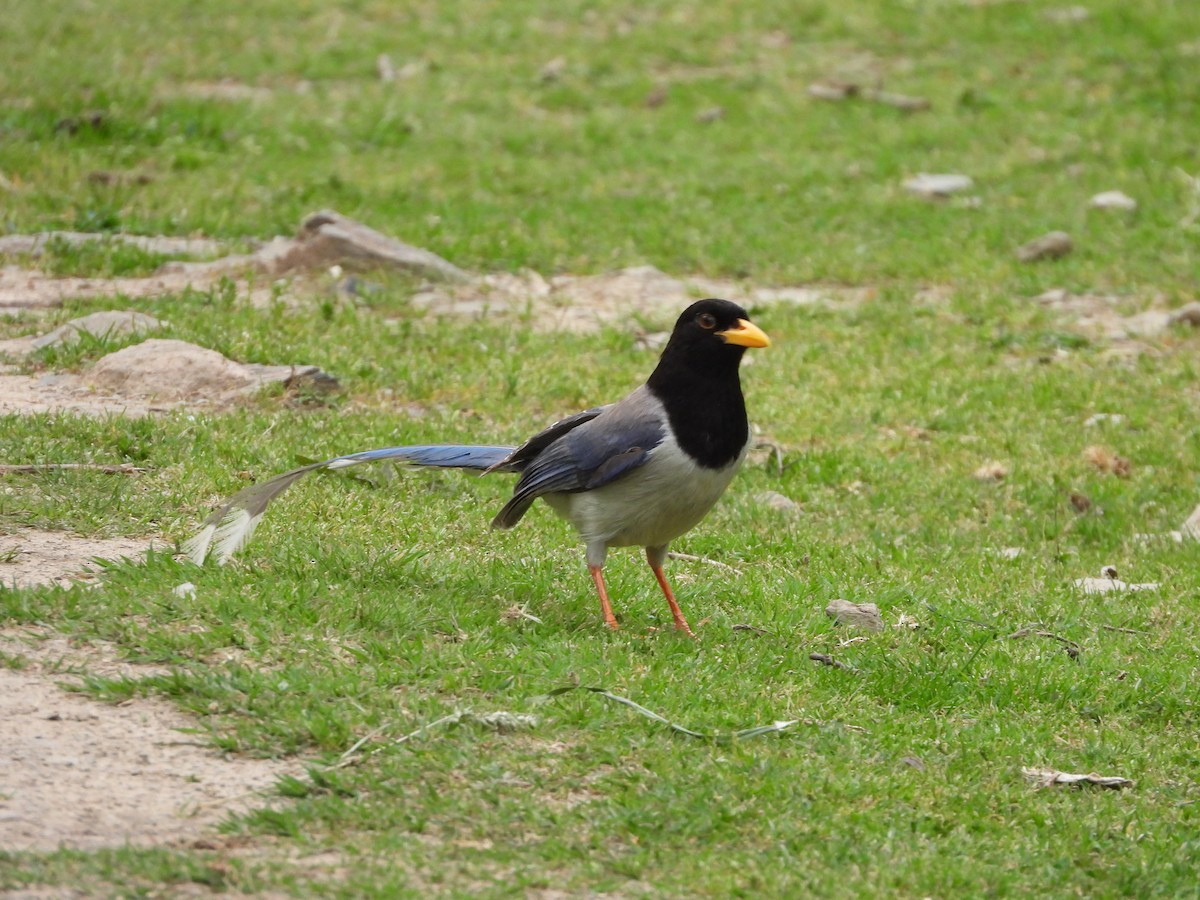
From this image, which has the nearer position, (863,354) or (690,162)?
(863,354)

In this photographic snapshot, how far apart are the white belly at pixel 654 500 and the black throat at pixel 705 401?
0.06 metres

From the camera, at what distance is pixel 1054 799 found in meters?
5.82

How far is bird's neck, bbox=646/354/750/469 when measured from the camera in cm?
667

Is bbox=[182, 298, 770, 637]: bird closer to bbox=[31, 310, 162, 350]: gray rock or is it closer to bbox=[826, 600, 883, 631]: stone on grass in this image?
bbox=[826, 600, 883, 631]: stone on grass

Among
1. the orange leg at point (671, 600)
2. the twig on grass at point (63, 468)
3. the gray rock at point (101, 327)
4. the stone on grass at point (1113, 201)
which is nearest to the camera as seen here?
the orange leg at point (671, 600)

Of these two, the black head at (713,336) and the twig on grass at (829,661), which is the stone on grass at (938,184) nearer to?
the black head at (713,336)

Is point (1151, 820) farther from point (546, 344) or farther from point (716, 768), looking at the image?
point (546, 344)

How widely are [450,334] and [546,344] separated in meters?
0.67

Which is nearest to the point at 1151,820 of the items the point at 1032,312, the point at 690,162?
the point at 1032,312

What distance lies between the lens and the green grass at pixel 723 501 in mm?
5371

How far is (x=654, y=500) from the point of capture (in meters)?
6.69

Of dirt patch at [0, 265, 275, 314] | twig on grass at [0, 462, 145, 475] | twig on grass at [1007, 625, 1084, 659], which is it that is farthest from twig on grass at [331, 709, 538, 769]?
dirt patch at [0, 265, 275, 314]

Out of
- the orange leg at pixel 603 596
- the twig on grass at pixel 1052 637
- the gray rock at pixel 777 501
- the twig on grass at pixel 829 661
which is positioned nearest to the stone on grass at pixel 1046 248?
the gray rock at pixel 777 501

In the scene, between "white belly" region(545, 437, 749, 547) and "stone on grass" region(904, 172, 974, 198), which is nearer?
"white belly" region(545, 437, 749, 547)
